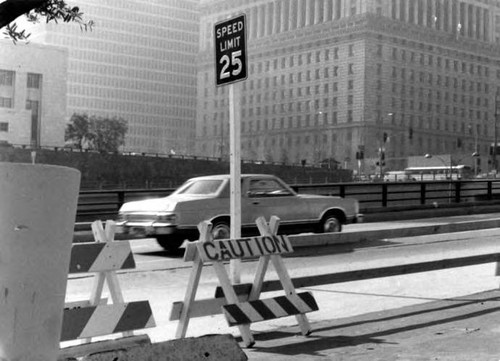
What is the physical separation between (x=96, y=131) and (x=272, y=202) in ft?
355

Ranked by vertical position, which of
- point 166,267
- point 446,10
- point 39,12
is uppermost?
point 446,10

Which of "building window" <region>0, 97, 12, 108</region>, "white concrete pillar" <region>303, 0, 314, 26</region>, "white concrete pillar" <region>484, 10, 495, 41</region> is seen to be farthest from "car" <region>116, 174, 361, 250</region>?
"white concrete pillar" <region>484, 10, 495, 41</region>

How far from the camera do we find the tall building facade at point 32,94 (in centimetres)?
9356

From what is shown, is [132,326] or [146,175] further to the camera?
[146,175]

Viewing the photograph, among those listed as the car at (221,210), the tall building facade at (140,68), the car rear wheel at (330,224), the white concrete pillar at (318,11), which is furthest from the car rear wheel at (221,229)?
the white concrete pillar at (318,11)

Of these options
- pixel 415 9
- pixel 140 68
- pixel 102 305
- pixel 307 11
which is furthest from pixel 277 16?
pixel 102 305

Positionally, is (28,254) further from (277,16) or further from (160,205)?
(277,16)

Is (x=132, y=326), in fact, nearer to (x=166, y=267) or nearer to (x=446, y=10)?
(x=166, y=267)

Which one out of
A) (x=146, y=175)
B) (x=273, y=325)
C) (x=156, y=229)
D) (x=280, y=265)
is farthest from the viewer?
(x=146, y=175)

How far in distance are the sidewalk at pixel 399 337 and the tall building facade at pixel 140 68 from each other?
132399 mm

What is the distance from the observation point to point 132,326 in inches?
206

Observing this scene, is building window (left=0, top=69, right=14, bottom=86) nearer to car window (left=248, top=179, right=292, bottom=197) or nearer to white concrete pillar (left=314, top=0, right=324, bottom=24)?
white concrete pillar (left=314, top=0, right=324, bottom=24)

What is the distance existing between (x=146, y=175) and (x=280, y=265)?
8565cm

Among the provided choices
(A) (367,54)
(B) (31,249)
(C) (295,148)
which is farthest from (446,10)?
(B) (31,249)
